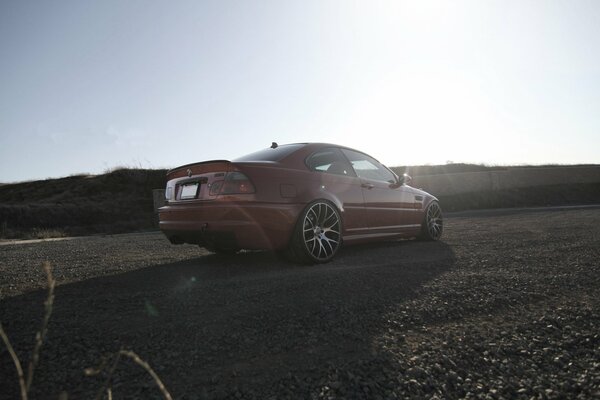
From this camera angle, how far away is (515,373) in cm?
165

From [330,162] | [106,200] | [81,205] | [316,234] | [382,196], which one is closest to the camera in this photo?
[316,234]

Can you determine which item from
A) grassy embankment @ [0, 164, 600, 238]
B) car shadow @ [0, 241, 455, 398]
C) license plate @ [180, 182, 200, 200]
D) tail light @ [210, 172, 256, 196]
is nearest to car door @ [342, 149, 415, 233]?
car shadow @ [0, 241, 455, 398]

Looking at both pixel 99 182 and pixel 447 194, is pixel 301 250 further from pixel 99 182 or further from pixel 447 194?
pixel 99 182

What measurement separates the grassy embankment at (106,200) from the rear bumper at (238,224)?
30.1ft

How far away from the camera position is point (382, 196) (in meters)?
5.38

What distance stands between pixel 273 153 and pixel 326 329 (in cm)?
279

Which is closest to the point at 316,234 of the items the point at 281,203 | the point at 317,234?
the point at 317,234

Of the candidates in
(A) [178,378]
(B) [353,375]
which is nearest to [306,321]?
(B) [353,375]

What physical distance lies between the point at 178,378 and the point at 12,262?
471 centimetres

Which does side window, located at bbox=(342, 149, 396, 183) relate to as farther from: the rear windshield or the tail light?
the tail light

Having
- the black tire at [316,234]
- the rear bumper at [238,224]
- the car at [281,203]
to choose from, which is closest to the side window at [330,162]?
the car at [281,203]

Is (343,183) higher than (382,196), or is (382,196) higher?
(343,183)

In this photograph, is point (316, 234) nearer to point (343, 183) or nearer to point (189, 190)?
point (343, 183)

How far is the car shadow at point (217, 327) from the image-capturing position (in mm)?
1648
